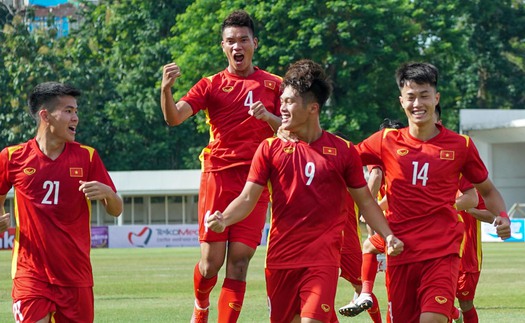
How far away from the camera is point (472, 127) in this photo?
51719 mm

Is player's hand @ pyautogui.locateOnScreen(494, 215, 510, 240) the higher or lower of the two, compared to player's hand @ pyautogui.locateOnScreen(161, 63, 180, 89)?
lower

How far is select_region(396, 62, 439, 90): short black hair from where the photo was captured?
9602 millimetres

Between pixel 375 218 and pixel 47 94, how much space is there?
2.79 meters

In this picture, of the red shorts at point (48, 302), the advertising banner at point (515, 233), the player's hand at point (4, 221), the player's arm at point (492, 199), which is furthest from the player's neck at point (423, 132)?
the advertising banner at point (515, 233)

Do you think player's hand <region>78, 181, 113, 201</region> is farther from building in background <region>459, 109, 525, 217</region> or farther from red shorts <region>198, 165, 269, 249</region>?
Result: building in background <region>459, 109, 525, 217</region>

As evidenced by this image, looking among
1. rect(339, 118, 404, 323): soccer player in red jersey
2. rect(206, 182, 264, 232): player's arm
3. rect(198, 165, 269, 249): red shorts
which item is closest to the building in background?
rect(339, 118, 404, 323): soccer player in red jersey

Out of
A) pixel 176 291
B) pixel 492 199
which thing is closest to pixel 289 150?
pixel 492 199

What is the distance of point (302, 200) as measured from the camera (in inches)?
343

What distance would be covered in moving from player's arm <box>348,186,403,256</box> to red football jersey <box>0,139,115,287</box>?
190 centimetres

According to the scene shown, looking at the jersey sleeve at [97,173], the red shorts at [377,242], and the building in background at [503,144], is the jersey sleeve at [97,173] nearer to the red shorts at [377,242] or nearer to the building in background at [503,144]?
the red shorts at [377,242]

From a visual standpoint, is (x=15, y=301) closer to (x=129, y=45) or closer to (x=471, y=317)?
(x=471, y=317)

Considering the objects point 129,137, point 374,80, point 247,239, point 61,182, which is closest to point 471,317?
point 247,239

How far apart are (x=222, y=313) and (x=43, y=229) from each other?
2.20 m

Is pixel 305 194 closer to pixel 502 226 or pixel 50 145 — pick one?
pixel 502 226
